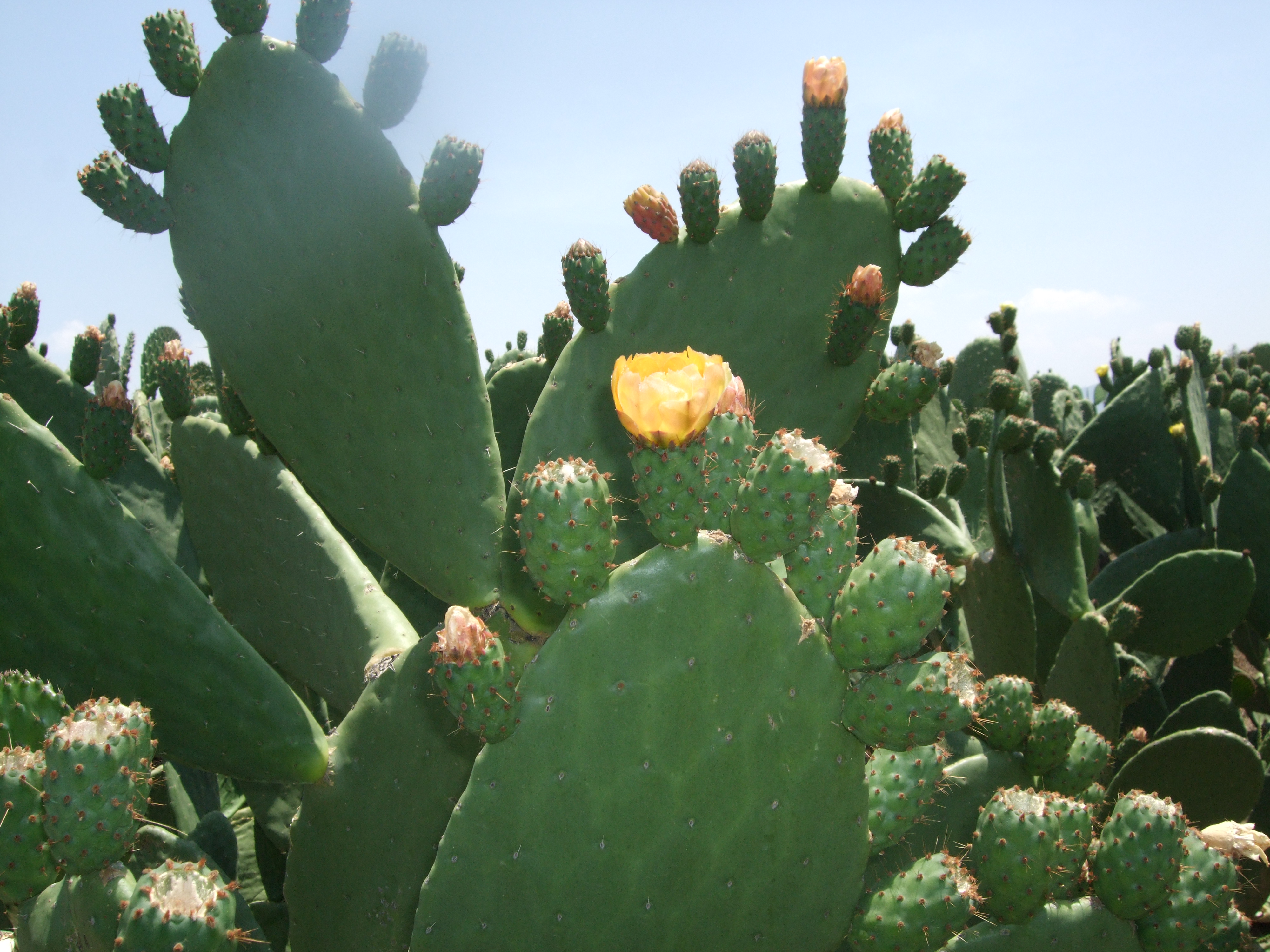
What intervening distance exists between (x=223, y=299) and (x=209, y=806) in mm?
1496

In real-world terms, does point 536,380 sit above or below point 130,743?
above

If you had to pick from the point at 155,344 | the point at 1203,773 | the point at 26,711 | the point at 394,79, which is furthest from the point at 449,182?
the point at 155,344

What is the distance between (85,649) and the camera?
152 centimetres

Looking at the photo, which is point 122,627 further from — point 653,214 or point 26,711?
point 653,214

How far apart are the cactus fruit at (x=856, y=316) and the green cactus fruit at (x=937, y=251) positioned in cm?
10

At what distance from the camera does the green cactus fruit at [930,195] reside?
192 cm

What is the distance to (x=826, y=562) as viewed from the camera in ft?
4.03

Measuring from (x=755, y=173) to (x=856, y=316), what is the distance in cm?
37

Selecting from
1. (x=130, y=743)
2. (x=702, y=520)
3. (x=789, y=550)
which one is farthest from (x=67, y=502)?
(x=789, y=550)

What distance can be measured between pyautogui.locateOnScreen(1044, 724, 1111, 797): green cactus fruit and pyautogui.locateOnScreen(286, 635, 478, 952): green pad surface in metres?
1.24

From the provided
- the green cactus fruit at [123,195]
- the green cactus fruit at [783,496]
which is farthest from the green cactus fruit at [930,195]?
the green cactus fruit at [123,195]

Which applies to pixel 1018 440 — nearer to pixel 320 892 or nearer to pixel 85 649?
pixel 320 892

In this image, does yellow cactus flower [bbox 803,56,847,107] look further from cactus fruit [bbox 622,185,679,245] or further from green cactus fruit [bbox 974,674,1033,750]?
green cactus fruit [bbox 974,674,1033,750]

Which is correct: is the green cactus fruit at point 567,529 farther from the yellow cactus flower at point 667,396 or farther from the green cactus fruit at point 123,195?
the green cactus fruit at point 123,195
